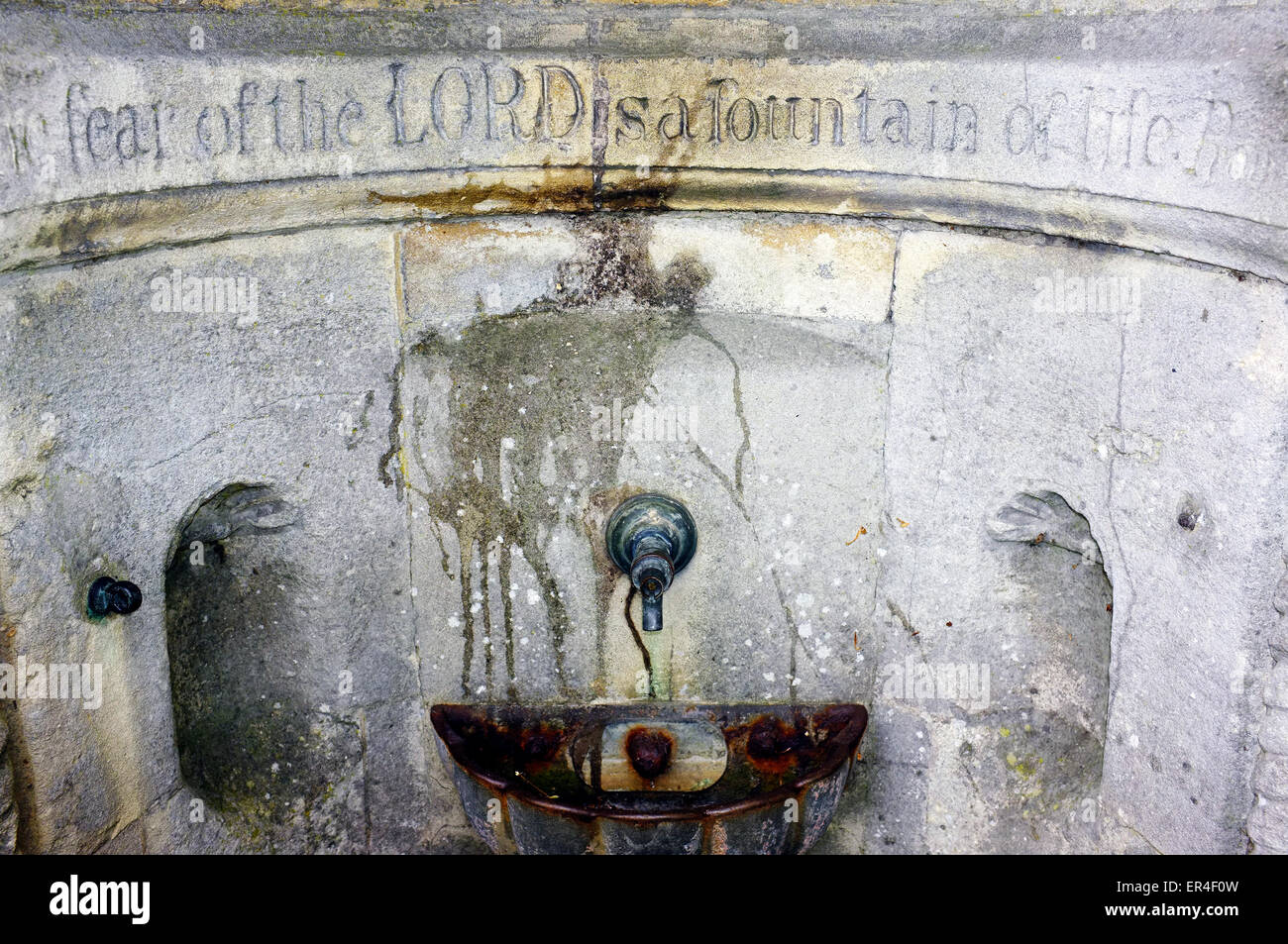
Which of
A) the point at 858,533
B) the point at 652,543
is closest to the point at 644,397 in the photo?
the point at 652,543

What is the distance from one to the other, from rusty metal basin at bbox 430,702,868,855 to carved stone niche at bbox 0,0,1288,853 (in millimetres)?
70

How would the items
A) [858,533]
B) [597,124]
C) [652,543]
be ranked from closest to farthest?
1. [597,124]
2. [652,543]
3. [858,533]

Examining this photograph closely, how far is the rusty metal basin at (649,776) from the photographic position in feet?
6.83

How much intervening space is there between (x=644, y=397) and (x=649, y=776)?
2.71ft

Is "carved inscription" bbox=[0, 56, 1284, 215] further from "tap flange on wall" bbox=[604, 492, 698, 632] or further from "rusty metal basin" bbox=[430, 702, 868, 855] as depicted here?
"rusty metal basin" bbox=[430, 702, 868, 855]

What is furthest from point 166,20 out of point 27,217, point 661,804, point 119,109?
point 661,804

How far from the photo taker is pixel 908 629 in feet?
7.64

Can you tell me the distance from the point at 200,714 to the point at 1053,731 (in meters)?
1.91

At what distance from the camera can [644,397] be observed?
225cm

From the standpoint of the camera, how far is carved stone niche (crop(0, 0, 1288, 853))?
5.95 ft

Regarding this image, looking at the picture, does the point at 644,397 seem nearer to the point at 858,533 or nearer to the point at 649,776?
the point at 858,533

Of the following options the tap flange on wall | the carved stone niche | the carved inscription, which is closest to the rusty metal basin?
the carved stone niche

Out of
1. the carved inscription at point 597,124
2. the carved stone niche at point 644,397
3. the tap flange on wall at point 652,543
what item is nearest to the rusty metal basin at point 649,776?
the carved stone niche at point 644,397

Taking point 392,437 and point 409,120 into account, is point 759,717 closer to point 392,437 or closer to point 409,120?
point 392,437
